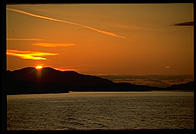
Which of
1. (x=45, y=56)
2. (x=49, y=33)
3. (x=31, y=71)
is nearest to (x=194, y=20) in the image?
(x=31, y=71)

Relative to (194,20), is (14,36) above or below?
above

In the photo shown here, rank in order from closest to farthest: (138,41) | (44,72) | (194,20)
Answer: (194,20)
(44,72)
(138,41)

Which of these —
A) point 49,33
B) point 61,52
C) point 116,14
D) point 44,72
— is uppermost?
point 116,14

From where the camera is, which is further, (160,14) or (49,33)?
(160,14)

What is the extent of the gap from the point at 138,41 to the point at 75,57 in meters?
10.2

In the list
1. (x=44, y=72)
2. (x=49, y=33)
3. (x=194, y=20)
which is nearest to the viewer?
(x=194, y=20)

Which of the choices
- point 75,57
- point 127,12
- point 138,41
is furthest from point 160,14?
point 75,57

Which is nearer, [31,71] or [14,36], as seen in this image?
[31,71]

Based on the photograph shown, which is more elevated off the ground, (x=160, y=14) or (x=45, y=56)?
(x=160, y=14)

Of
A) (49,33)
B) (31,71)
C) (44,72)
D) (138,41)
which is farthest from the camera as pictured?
(49,33)

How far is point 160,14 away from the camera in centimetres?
5922

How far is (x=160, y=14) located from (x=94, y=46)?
1856 cm

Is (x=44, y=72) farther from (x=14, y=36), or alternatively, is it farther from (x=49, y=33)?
(x=49, y=33)

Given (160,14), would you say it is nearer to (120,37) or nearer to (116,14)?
(116,14)
